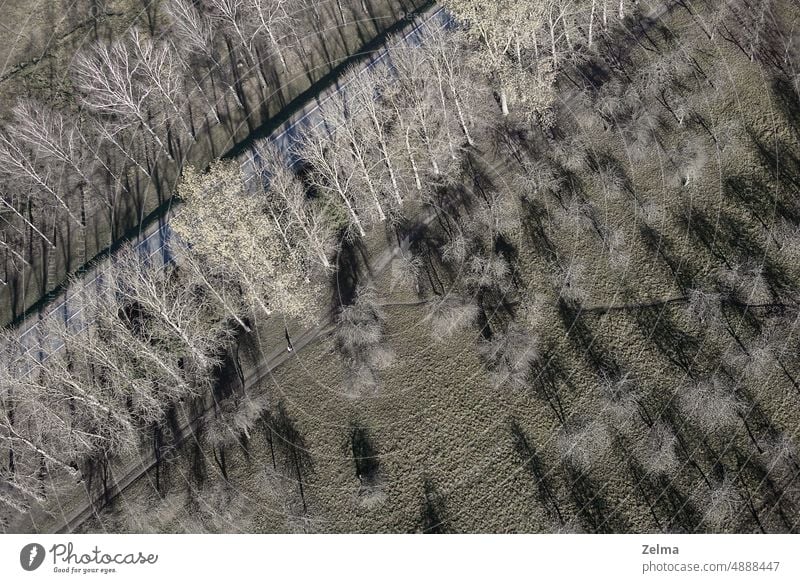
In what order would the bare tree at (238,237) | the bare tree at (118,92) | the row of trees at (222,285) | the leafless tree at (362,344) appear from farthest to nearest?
the bare tree at (118,92) → the leafless tree at (362,344) → the row of trees at (222,285) → the bare tree at (238,237)

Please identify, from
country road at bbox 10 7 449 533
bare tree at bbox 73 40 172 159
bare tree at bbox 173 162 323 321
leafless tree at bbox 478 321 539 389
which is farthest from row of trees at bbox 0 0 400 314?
leafless tree at bbox 478 321 539 389

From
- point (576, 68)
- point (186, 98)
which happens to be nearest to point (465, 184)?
point (576, 68)

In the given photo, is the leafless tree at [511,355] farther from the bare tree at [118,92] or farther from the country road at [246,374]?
the bare tree at [118,92]

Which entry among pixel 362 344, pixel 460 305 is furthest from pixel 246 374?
pixel 460 305

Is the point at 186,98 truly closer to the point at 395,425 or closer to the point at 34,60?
the point at 34,60

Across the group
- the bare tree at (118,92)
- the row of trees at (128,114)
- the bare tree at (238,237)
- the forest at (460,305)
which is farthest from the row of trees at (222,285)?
the bare tree at (118,92)

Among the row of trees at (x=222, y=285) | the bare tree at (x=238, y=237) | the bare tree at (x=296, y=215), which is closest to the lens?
the bare tree at (x=238, y=237)

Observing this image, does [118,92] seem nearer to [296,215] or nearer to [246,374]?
[296,215]

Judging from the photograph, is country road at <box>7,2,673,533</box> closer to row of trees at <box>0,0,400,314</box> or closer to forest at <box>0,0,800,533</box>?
forest at <box>0,0,800,533</box>
